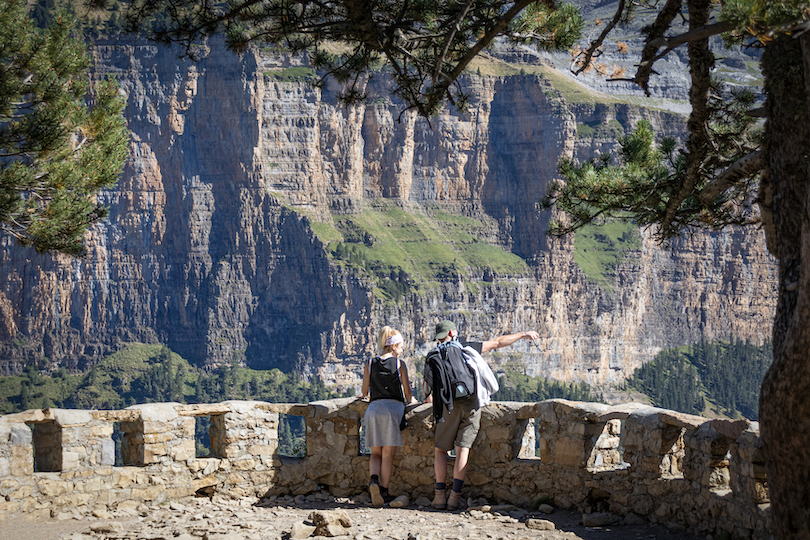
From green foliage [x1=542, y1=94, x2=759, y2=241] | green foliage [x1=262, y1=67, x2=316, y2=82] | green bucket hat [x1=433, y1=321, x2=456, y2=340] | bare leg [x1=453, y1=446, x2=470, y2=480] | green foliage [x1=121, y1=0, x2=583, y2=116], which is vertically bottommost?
bare leg [x1=453, y1=446, x2=470, y2=480]

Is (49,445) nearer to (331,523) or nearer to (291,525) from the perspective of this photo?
(291,525)

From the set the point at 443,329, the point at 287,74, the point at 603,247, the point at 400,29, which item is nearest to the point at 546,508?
the point at 443,329

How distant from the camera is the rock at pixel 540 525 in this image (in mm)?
9062

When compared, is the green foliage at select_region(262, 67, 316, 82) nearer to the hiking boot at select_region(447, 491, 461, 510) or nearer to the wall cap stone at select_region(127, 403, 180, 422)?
the wall cap stone at select_region(127, 403, 180, 422)

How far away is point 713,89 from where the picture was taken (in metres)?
10.1

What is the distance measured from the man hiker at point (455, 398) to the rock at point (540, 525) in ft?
3.32

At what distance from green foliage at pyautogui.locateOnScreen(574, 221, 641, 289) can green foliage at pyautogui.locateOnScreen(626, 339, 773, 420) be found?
686 inches

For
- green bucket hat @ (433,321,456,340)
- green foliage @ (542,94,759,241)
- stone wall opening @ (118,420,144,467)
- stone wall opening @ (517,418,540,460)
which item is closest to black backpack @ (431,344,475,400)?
green bucket hat @ (433,321,456,340)

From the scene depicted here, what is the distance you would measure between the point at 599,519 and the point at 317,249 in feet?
459

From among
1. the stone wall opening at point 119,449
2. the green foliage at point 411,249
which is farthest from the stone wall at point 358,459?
the green foliage at point 411,249

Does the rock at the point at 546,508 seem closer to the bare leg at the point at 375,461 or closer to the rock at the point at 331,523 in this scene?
the bare leg at the point at 375,461

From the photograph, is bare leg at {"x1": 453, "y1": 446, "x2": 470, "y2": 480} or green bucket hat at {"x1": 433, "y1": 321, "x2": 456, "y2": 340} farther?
green bucket hat at {"x1": 433, "y1": 321, "x2": 456, "y2": 340}

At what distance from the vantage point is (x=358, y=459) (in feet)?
36.8

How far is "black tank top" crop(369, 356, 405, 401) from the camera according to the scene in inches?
407
